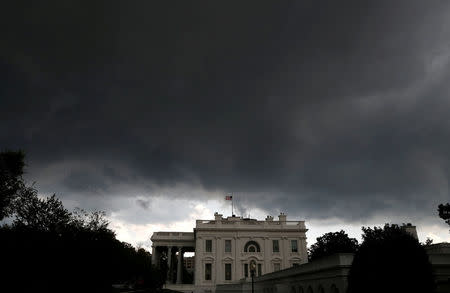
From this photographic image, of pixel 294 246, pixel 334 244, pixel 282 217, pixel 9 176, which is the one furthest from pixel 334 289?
pixel 334 244

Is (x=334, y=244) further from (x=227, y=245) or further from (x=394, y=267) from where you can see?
(x=394, y=267)

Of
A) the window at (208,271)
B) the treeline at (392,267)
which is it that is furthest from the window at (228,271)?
the treeline at (392,267)

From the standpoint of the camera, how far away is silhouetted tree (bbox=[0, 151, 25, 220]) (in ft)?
133

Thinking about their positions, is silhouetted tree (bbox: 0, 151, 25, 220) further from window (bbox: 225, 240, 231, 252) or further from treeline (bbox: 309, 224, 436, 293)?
window (bbox: 225, 240, 231, 252)

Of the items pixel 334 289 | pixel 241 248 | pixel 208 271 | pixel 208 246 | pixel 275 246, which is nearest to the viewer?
pixel 334 289

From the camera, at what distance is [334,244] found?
8175cm

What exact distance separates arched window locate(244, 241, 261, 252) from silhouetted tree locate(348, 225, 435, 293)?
5932 centimetres

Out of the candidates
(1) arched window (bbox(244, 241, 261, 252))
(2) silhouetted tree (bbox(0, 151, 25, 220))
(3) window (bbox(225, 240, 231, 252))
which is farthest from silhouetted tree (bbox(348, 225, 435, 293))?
(3) window (bbox(225, 240, 231, 252))

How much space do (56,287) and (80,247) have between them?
151 inches

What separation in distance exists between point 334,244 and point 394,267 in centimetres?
6684

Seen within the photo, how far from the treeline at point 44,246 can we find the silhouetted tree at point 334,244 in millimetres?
54846

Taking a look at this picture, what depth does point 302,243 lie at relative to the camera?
7788 cm

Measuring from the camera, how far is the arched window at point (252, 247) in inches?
3066

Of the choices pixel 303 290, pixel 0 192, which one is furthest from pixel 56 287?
pixel 303 290
